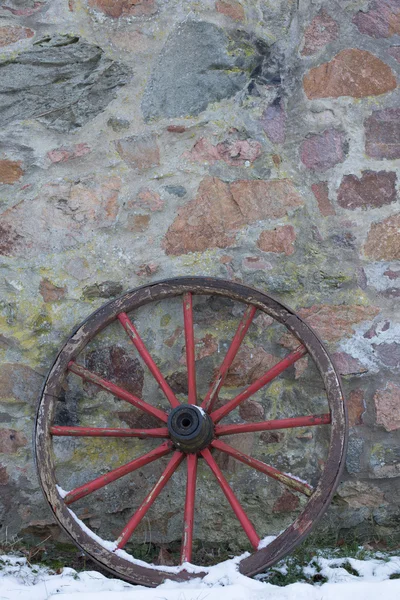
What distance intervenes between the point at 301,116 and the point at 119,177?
809 millimetres

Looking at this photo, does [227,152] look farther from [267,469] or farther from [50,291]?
[267,469]

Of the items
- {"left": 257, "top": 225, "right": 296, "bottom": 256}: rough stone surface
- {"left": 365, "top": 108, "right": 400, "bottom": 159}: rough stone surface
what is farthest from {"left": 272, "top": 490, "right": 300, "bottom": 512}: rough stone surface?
{"left": 365, "top": 108, "right": 400, "bottom": 159}: rough stone surface

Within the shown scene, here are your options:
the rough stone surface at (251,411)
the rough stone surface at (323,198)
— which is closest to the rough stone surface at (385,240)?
the rough stone surface at (323,198)

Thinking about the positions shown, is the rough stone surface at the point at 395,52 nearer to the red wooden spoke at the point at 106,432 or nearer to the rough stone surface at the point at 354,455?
the rough stone surface at the point at 354,455

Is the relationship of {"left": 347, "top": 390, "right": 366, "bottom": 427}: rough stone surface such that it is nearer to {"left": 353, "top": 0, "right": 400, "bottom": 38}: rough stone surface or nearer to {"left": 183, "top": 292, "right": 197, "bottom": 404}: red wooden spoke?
{"left": 183, "top": 292, "right": 197, "bottom": 404}: red wooden spoke

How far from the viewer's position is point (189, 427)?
2.67 metres

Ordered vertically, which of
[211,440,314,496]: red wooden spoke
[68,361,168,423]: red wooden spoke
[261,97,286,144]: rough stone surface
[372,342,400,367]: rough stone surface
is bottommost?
[211,440,314,496]: red wooden spoke

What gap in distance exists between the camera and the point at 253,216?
3.05 m

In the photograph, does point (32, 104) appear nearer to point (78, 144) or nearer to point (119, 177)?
point (78, 144)

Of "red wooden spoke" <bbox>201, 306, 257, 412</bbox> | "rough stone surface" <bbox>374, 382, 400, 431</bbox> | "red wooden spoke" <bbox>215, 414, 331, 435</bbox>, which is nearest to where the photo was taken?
"red wooden spoke" <bbox>215, 414, 331, 435</bbox>

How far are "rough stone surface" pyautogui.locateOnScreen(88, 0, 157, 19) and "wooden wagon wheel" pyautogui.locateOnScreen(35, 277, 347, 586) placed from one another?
44.4 inches

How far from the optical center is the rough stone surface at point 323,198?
3057 millimetres

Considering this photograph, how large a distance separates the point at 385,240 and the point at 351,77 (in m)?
0.70

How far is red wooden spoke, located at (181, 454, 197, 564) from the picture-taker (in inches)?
103
